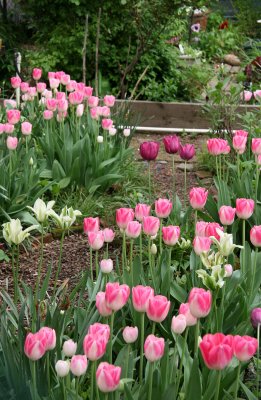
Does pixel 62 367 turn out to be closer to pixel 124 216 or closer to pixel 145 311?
pixel 145 311

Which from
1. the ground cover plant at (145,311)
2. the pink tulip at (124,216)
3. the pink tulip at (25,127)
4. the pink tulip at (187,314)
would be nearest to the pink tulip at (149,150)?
the ground cover plant at (145,311)

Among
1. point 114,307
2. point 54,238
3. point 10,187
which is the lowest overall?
point 54,238

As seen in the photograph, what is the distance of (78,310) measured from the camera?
2.41 meters

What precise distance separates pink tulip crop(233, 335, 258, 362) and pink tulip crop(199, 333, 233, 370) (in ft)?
0.17

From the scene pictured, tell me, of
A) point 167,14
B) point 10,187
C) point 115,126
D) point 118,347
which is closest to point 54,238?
point 10,187

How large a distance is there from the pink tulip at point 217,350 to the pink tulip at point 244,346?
0.05m

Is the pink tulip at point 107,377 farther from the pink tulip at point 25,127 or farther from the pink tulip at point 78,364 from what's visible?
the pink tulip at point 25,127

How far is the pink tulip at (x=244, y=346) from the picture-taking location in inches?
64.9

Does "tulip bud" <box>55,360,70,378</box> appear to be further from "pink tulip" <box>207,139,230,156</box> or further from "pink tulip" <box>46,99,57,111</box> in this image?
"pink tulip" <box>46,99,57,111</box>

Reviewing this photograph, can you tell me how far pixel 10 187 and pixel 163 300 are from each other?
7.82ft

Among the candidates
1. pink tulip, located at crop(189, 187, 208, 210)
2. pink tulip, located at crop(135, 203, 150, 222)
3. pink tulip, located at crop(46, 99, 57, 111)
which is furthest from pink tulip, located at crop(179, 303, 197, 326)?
pink tulip, located at crop(46, 99, 57, 111)

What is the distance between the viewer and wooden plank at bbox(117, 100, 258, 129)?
700 centimetres

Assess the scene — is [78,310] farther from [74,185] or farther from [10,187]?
[74,185]

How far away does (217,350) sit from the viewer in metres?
1.59
